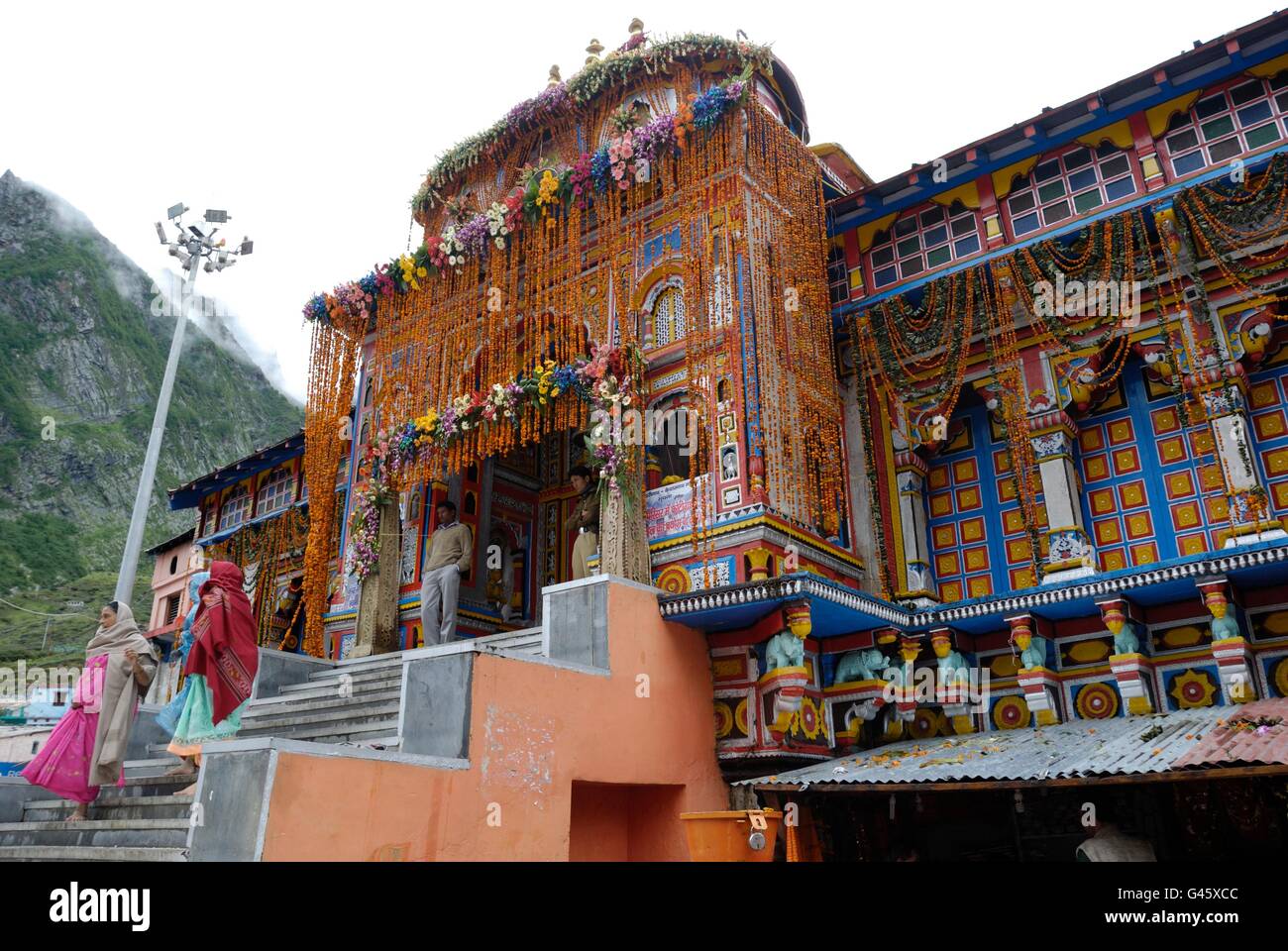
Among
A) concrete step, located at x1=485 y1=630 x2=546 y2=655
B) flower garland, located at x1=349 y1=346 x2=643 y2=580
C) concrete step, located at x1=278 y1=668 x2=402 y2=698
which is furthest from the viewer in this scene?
flower garland, located at x1=349 y1=346 x2=643 y2=580

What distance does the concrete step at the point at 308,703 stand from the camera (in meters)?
9.41

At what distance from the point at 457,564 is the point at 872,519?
538 cm

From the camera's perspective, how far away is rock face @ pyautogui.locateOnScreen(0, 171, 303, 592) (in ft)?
152

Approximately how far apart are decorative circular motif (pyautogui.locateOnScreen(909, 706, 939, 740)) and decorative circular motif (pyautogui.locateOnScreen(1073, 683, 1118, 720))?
1.47 meters

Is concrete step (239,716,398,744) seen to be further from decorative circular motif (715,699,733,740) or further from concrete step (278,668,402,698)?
decorative circular motif (715,699,733,740)

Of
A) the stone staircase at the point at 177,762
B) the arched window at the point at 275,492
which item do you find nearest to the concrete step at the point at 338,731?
the stone staircase at the point at 177,762

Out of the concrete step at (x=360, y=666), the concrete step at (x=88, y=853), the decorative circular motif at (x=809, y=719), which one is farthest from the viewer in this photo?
the concrete step at (x=360, y=666)

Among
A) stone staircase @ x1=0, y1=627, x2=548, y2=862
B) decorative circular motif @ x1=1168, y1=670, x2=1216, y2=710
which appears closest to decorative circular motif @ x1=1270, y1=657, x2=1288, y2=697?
decorative circular motif @ x1=1168, y1=670, x2=1216, y2=710

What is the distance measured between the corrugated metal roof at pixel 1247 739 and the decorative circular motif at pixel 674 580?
5.00 metres

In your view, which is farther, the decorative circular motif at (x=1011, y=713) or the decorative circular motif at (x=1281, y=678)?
the decorative circular motif at (x=1011, y=713)

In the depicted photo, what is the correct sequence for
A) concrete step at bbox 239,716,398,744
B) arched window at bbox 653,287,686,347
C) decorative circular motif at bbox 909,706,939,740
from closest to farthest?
1. concrete step at bbox 239,716,398,744
2. decorative circular motif at bbox 909,706,939,740
3. arched window at bbox 653,287,686,347

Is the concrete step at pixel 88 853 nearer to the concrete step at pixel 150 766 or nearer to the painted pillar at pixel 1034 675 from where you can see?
the concrete step at pixel 150 766
